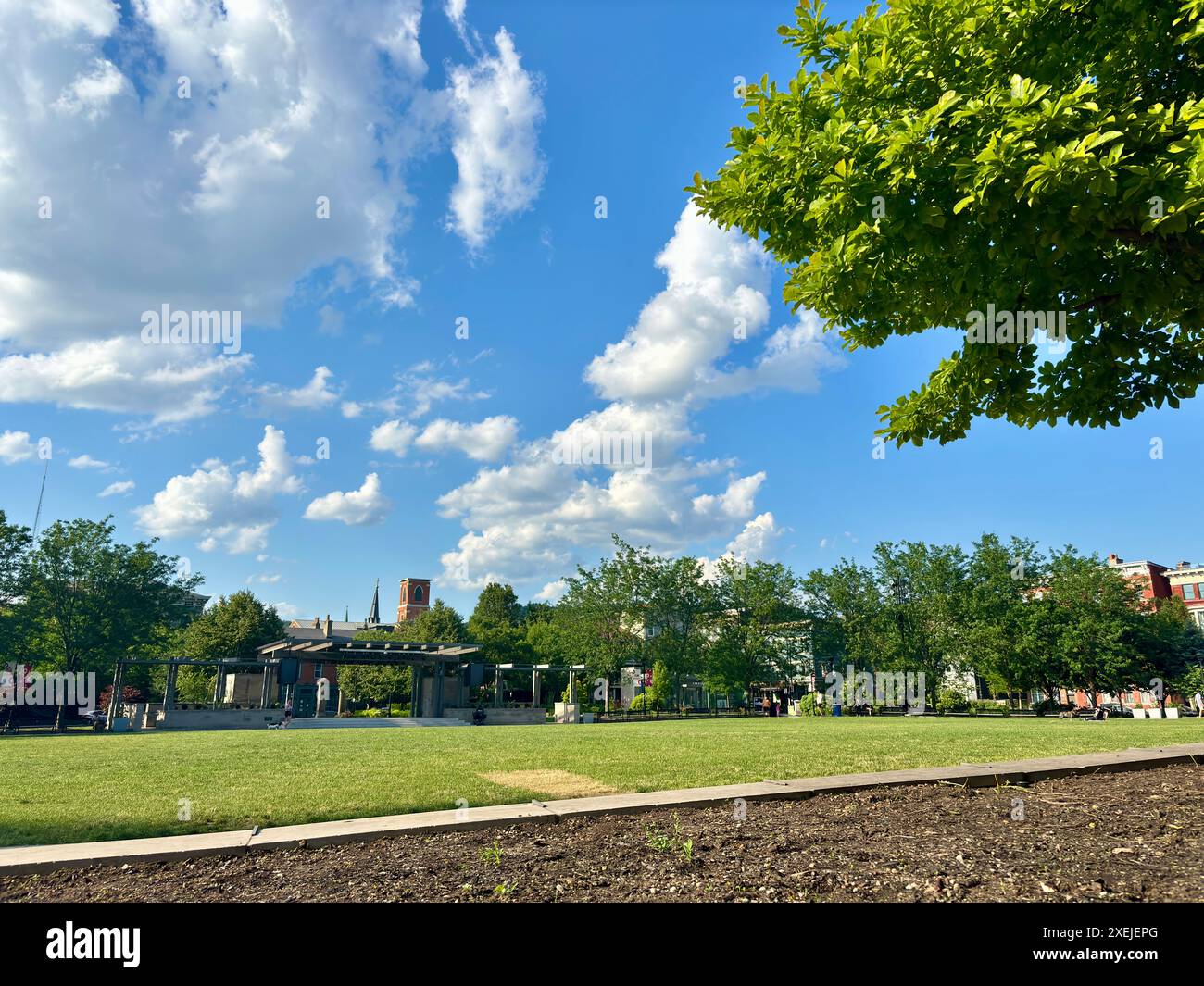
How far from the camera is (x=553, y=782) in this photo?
29.7ft

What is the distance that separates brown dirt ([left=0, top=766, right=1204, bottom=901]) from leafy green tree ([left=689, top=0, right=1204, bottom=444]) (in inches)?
162

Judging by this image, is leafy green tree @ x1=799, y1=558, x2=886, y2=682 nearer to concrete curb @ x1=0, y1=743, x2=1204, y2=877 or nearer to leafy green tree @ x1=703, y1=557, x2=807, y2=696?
leafy green tree @ x1=703, y1=557, x2=807, y2=696

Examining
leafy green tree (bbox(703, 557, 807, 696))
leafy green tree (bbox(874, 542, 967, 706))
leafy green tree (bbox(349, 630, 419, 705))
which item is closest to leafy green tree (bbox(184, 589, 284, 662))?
leafy green tree (bbox(349, 630, 419, 705))

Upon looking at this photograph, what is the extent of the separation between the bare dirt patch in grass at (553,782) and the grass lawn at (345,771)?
15cm

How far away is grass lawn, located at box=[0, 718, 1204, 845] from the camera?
22.1 ft

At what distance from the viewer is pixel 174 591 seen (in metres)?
42.1

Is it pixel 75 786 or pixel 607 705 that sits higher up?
pixel 75 786

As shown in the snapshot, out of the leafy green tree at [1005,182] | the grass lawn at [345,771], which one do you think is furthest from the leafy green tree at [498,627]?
the leafy green tree at [1005,182]

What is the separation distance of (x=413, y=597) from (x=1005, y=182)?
136 meters

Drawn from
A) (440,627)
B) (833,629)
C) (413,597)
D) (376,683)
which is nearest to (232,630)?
(376,683)
